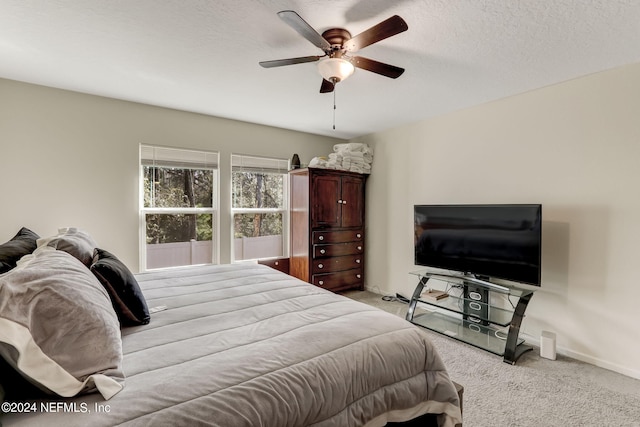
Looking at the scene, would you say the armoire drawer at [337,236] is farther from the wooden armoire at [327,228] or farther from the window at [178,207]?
the window at [178,207]

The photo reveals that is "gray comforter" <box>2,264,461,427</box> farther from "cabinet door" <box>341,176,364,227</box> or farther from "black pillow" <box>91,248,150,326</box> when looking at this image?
"cabinet door" <box>341,176,364,227</box>

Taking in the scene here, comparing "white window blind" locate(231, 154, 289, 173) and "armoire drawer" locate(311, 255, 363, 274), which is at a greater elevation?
"white window blind" locate(231, 154, 289, 173)

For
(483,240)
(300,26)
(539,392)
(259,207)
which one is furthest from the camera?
(259,207)

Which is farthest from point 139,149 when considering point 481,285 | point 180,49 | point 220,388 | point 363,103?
point 481,285

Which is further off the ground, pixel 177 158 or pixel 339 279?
pixel 177 158

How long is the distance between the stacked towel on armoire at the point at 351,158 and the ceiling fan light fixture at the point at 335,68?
7.40 feet

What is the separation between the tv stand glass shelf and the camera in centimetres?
259

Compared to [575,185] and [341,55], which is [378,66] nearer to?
[341,55]

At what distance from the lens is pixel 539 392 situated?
83.0 inches

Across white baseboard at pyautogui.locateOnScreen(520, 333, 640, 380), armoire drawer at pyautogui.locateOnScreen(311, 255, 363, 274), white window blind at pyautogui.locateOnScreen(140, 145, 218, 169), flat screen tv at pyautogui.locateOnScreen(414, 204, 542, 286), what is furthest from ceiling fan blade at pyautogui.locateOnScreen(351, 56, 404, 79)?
white baseboard at pyautogui.locateOnScreen(520, 333, 640, 380)

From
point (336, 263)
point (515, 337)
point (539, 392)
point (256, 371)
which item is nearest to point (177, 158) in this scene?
point (336, 263)

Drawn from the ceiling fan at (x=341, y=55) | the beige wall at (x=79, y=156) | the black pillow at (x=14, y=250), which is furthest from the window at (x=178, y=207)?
the ceiling fan at (x=341, y=55)

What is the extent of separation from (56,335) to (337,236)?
355cm

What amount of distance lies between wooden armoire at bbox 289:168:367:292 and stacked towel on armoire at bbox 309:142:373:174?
0.32 feet
